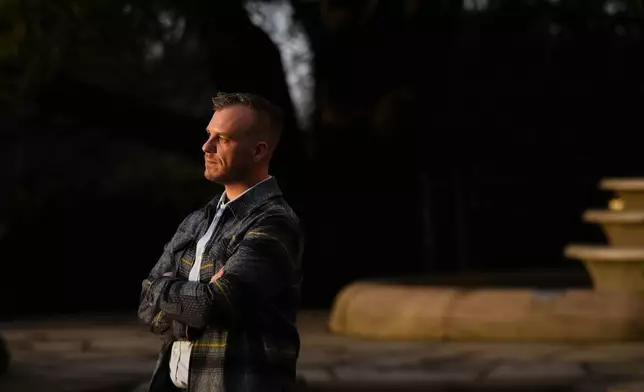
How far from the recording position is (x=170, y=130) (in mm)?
17188

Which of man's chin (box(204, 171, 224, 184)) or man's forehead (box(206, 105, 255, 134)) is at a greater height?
man's forehead (box(206, 105, 255, 134))

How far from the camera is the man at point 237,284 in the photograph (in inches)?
143

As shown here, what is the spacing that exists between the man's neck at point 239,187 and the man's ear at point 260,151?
0.07 metres

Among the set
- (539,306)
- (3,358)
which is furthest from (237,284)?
(539,306)

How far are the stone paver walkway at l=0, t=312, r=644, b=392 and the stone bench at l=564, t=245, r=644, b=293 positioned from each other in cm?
98

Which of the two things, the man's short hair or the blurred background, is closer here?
the man's short hair

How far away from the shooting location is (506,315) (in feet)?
37.4

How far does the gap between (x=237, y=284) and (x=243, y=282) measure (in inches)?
0.6

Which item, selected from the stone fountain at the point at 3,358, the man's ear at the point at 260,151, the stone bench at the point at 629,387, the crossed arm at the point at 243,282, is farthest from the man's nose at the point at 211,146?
the stone fountain at the point at 3,358

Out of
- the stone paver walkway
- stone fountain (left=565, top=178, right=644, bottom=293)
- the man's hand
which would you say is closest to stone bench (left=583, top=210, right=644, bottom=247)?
stone fountain (left=565, top=178, right=644, bottom=293)

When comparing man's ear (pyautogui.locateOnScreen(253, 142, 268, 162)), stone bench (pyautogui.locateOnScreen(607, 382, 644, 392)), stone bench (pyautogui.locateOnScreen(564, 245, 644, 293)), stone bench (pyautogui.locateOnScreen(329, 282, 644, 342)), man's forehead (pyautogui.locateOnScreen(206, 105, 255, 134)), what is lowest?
stone bench (pyautogui.locateOnScreen(607, 382, 644, 392))

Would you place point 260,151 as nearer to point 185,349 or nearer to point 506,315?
point 185,349

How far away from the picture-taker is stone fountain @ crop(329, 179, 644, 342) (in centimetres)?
1126

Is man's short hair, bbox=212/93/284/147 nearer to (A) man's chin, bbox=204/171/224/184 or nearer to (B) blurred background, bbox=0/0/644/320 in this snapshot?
(A) man's chin, bbox=204/171/224/184
